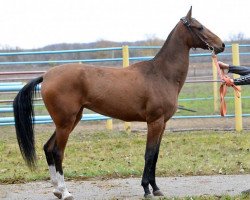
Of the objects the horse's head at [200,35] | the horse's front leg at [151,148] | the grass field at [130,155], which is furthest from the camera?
the grass field at [130,155]

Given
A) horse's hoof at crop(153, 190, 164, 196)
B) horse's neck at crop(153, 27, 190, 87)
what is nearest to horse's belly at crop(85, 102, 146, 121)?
horse's neck at crop(153, 27, 190, 87)

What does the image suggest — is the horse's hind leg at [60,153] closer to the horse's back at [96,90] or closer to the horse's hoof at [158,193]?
the horse's back at [96,90]

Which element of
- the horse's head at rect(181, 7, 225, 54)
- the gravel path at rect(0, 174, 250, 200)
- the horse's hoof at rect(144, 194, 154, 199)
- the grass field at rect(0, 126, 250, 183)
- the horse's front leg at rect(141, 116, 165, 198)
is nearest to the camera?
the horse's hoof at rect(144, 194, 154, 199)

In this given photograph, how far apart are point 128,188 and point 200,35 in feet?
7.58

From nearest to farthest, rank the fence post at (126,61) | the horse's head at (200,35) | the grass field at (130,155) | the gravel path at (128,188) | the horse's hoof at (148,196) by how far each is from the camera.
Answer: the horse's hoof at (148,196) < the gravel path at (128,188) < the horse's head at (200,35) < the grass field at (130,155) < the fence post at (126,61)

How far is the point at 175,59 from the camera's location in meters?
7.07

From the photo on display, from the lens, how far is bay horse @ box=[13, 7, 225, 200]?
21.8 ft

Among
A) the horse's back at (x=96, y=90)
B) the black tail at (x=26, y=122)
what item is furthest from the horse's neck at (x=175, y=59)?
the black tail at (x=26, y=122)

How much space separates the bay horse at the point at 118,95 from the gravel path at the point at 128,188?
0.34m

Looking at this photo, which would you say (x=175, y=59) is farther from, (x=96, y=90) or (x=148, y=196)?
(x=148, y=196)

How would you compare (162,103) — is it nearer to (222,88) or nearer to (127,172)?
(222,88)

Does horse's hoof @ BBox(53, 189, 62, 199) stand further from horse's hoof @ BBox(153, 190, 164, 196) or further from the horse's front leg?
horse's hoof @ BBox(153, 190, 164, 196)

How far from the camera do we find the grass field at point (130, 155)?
8203mm

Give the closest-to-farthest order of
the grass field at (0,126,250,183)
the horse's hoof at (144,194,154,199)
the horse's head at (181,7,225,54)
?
1. the horse's hoof at (144,194,154,199)
2. the horse's head at (181,7,225,54)
3. the grass field at (0,126,250,183)
